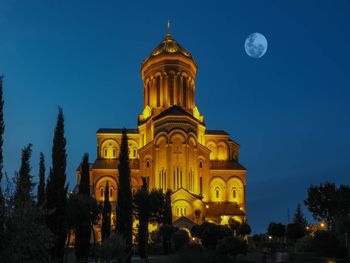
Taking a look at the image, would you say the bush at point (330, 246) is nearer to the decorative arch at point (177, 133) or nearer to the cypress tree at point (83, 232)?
the cypress tree at point (83, 232)

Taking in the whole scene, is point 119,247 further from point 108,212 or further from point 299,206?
point 299,206

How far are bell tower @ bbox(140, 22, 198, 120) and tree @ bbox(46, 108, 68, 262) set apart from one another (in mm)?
39726

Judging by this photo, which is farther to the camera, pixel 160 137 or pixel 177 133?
pixel 160 137

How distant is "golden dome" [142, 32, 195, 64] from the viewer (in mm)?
64125

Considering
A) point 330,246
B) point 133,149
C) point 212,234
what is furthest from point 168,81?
point 330,246

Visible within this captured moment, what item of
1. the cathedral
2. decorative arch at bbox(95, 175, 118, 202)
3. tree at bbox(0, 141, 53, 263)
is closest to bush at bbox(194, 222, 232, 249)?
the cathedral

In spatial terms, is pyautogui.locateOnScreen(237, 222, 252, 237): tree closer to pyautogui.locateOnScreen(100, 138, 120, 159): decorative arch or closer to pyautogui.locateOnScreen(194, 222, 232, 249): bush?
pyautogui.locateOnScreen(194, 222, 232, 249): bush

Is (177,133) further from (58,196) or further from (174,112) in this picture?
(58,196)

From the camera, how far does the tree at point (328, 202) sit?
51406 millimetres

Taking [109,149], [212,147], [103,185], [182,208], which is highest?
[212,147]

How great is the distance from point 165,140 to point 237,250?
30445mm

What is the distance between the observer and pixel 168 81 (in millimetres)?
62656

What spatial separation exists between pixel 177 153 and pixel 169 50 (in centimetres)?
1583

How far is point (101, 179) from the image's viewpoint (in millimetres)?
60344
